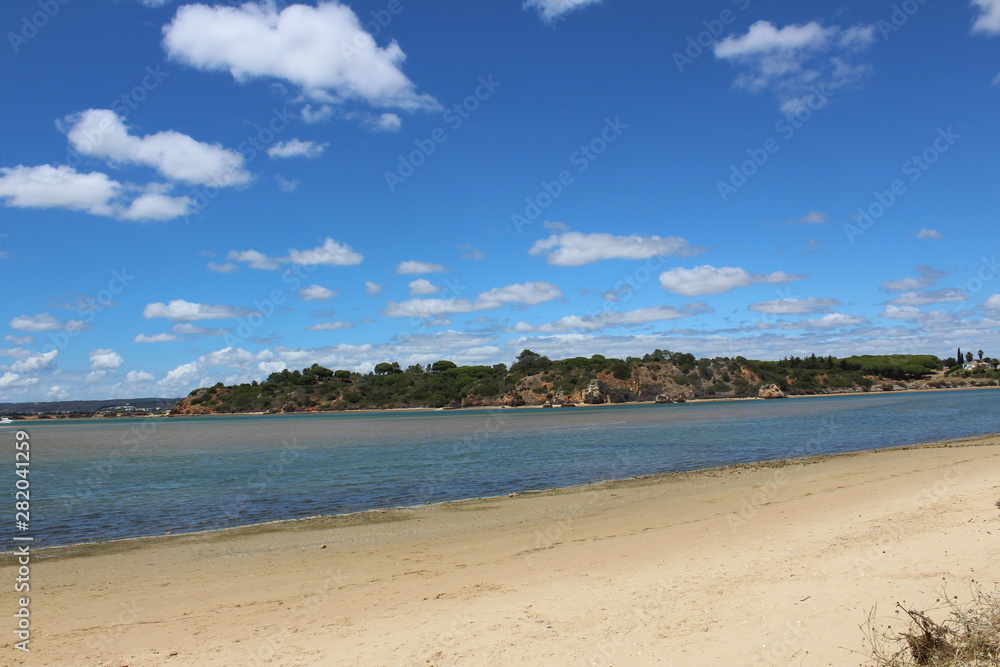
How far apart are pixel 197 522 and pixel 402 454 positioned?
18.1m

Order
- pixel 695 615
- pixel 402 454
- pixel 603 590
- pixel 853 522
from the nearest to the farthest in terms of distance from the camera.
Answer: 1. pixel 695 615
2. pixel 603 590
3. pixel 853 522
4. pixel 402 454

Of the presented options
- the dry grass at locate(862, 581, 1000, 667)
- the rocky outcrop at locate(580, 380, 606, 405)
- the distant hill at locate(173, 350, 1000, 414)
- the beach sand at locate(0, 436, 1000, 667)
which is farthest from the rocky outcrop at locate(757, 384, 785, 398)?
the dry grass at locate(862, 581, 1000, 667)

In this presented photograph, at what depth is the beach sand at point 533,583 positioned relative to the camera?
20.0ft

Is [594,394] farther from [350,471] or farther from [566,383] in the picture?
[350,471]

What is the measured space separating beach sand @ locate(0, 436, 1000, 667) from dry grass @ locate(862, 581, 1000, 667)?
241 millimetres

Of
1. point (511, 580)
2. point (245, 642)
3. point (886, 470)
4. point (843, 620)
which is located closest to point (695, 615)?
point (843, 620)

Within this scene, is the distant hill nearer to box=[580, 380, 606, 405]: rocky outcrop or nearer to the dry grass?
box=[580, 380, 606, 405]: rocky outcrop

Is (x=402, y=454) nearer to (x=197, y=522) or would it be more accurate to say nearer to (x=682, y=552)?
(x=197, y=522)

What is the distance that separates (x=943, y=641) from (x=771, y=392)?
489 feet

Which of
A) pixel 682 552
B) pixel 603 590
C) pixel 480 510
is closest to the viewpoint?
pixel 603 590

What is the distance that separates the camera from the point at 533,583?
28.0 feet

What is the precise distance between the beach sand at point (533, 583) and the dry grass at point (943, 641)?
0.24 m

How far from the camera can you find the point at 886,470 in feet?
61.8

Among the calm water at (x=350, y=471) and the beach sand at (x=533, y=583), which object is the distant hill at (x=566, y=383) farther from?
the beach sand at (x=533, y=583)
